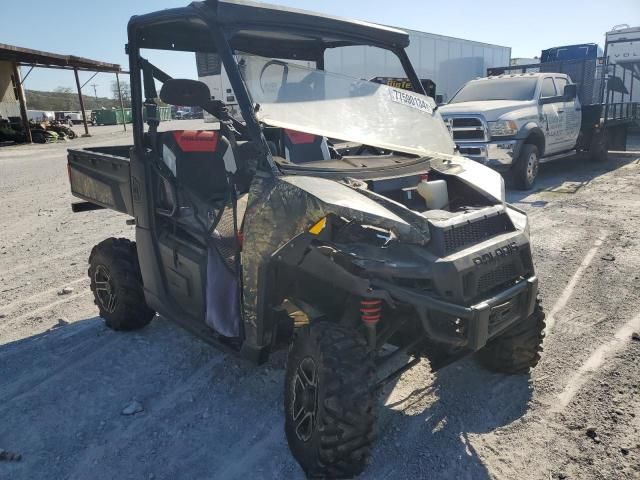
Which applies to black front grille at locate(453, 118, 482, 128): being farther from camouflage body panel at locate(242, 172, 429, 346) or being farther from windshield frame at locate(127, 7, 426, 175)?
camouflage body panel at locate(242, 172, 429, 346)

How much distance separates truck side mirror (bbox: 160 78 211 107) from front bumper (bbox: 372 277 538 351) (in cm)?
138

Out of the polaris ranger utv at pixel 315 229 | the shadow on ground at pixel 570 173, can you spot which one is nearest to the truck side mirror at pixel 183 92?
the polaris ranger utv at pixel 315 229

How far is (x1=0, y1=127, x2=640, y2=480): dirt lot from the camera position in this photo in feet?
8.77

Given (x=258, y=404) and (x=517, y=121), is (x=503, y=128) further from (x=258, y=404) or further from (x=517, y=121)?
(x=258, y=404)

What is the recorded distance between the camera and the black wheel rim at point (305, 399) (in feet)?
8.32

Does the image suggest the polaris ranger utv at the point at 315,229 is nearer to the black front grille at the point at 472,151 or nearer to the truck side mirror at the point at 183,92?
the truck side mirror at the point at 183,92

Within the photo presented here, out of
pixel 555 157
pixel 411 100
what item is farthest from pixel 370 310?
pixel 555 157

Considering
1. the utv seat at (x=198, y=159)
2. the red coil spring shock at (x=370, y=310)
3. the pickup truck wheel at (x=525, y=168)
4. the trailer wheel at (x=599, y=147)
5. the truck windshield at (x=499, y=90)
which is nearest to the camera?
the red coil spring shock at (x=370, y=310)

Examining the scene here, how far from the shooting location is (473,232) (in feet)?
8.55

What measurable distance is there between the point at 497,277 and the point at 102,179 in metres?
3.19

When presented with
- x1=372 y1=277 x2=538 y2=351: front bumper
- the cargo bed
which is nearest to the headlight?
the cargo bed

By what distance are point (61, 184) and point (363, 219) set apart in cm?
1149

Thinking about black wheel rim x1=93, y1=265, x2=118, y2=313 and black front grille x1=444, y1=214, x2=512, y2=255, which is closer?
black front grille x1=444, y1=214, x2=512, y2=255

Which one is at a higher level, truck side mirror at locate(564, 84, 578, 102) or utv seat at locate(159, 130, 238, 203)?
truck side mirror at locate(564, 84, 578, 102)
